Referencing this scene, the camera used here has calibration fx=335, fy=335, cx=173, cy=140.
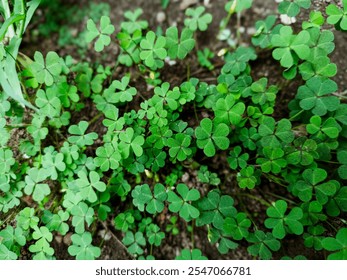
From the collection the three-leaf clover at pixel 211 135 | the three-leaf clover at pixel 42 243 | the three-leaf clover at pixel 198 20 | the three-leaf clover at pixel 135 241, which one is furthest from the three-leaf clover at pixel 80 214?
the three-leaf clover at pixel 198 20

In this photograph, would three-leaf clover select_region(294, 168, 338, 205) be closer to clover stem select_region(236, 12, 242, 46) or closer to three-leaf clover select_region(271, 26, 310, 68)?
Answer: three-leaf clover select_region(271, 26, 310, 68)

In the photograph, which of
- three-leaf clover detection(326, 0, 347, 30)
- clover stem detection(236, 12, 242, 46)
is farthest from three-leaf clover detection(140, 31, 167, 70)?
three-leaf clover detection(326, 0, 347, 30)

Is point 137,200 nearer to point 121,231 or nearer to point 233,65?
point 121,231

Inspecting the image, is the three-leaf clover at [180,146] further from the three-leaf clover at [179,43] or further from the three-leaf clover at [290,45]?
the three-leaf clover at [290,45]

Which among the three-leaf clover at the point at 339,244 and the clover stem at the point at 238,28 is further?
the clover stem at the point at 238,28
